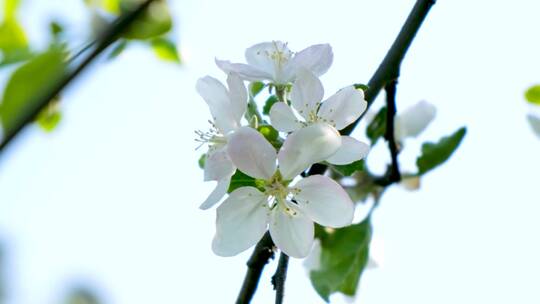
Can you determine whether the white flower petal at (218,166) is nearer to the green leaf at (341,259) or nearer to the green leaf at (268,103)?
the green leaf at (268,103)

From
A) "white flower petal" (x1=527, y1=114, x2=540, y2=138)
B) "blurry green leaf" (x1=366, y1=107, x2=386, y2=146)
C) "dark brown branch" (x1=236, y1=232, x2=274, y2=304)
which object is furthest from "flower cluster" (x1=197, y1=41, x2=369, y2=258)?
"white flower petal" (x1=527, y1=114, x2=540, y2=138)

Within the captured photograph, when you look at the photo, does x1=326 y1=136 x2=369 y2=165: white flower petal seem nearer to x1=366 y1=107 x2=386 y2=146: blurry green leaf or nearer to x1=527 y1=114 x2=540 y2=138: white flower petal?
x1=366 y1=107 x2=386 y2=146: blurry green leaf

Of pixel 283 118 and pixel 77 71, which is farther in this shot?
pixel 283 118

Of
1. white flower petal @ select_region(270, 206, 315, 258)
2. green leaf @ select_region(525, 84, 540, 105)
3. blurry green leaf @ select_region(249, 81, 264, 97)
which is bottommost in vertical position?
white flower petal @ select_region(270, 206, 315, 258)

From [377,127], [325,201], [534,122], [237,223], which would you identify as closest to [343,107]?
[325,201]

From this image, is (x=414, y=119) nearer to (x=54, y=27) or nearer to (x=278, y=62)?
(x=278, y=62)

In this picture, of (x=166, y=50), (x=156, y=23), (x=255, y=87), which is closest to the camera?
(x=156, y=23)

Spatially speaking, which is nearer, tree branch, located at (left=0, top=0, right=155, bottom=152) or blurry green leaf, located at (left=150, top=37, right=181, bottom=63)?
tree branch, located at (left=0, top=0, right=155, bottom=152)
